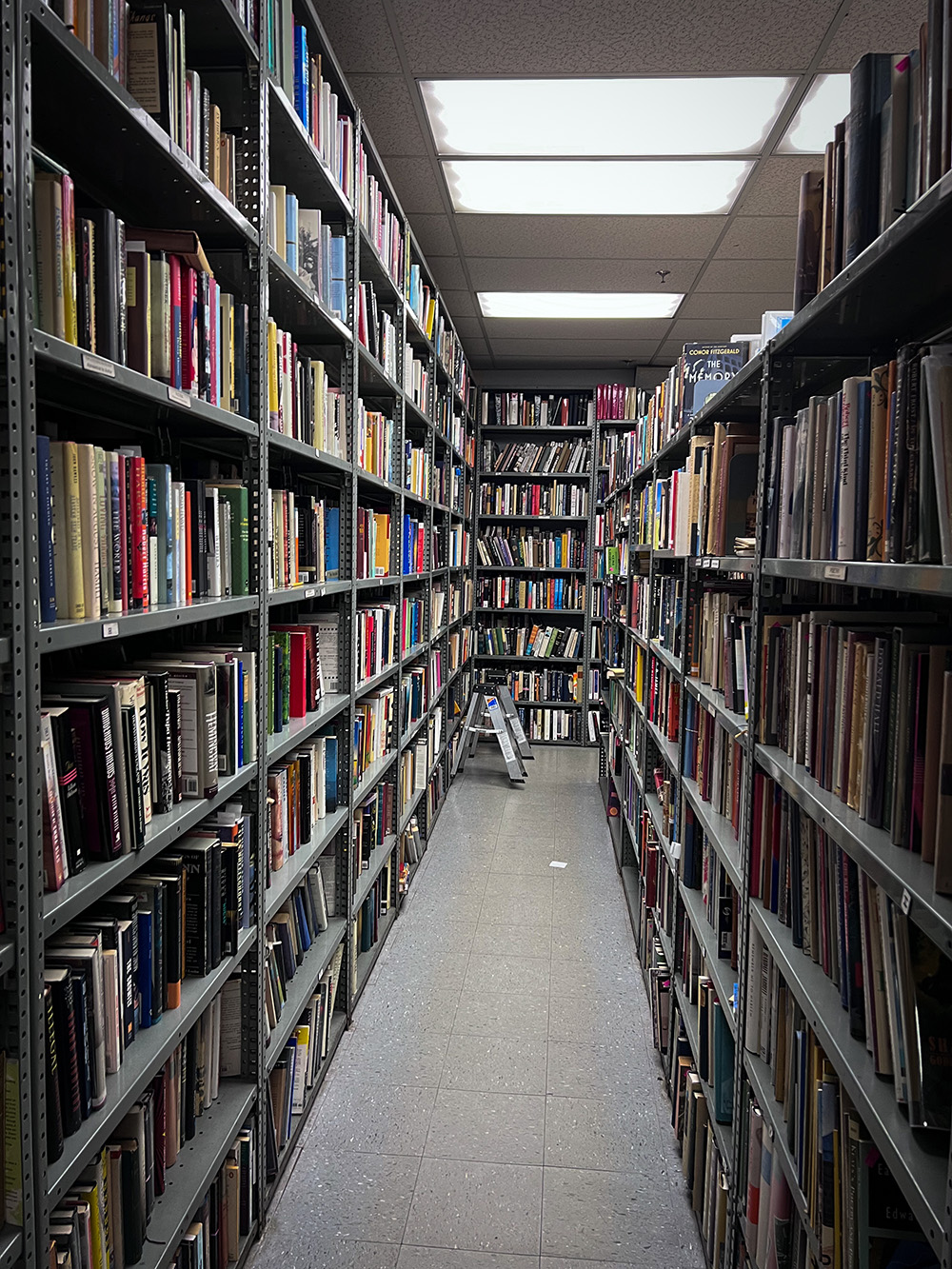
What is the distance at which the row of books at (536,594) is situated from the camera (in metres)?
7.10

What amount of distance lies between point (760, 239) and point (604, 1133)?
3.72 metres

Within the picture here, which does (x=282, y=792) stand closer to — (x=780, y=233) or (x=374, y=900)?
(x=374, y=900)

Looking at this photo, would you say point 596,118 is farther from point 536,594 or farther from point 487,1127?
point 536,594

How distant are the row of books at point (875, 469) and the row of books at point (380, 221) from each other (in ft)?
5.79

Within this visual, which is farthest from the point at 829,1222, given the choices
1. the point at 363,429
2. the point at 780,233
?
the point at 780,233

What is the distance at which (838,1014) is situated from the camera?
1.16m

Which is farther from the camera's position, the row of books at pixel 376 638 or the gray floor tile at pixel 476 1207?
the row of books at pixel 376 638

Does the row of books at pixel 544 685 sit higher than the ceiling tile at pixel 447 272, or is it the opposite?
the ceiling tile at pixel 447 272

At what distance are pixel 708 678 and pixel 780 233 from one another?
104 inches

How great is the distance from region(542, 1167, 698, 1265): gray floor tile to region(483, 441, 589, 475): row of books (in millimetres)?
5575

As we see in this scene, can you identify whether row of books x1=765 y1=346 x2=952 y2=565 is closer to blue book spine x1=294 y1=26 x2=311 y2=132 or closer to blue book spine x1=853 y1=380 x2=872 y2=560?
blue book spine x1=853 y1=380 x2=872 y2=560

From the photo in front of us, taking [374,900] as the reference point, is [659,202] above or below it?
above

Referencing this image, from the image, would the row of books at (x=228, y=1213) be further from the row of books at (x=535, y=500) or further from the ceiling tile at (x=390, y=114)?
the row of books at (x=535, y=500)

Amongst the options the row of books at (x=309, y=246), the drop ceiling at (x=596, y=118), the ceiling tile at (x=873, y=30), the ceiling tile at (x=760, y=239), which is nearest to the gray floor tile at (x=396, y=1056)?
the row of books at (x=309, y=246)
